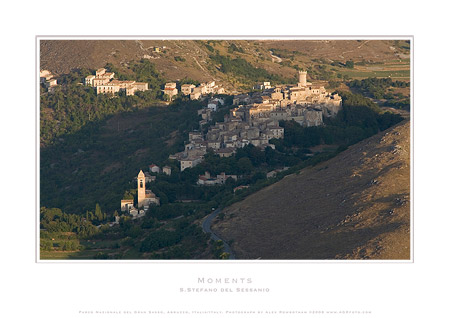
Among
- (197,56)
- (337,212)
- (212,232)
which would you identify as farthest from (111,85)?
(337,212)

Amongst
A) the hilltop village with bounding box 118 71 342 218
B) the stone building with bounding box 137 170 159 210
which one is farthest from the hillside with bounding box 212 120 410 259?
the hilltop village with bounding box 118 71 342 218

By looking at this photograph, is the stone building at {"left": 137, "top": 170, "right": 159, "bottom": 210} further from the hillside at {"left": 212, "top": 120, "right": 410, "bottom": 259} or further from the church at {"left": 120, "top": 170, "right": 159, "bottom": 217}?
the hillside at {"left": 212, "top": 120, "right": 410, "bottom": 259}

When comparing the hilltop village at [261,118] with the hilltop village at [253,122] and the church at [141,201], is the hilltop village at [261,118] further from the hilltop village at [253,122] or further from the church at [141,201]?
the church at [141,201]

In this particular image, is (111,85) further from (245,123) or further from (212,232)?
(212,232)

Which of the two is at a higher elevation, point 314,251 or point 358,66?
point 358,66

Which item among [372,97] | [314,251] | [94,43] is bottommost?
[314,251]

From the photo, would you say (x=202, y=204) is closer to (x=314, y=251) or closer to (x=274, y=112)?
(x=274, y=112)
